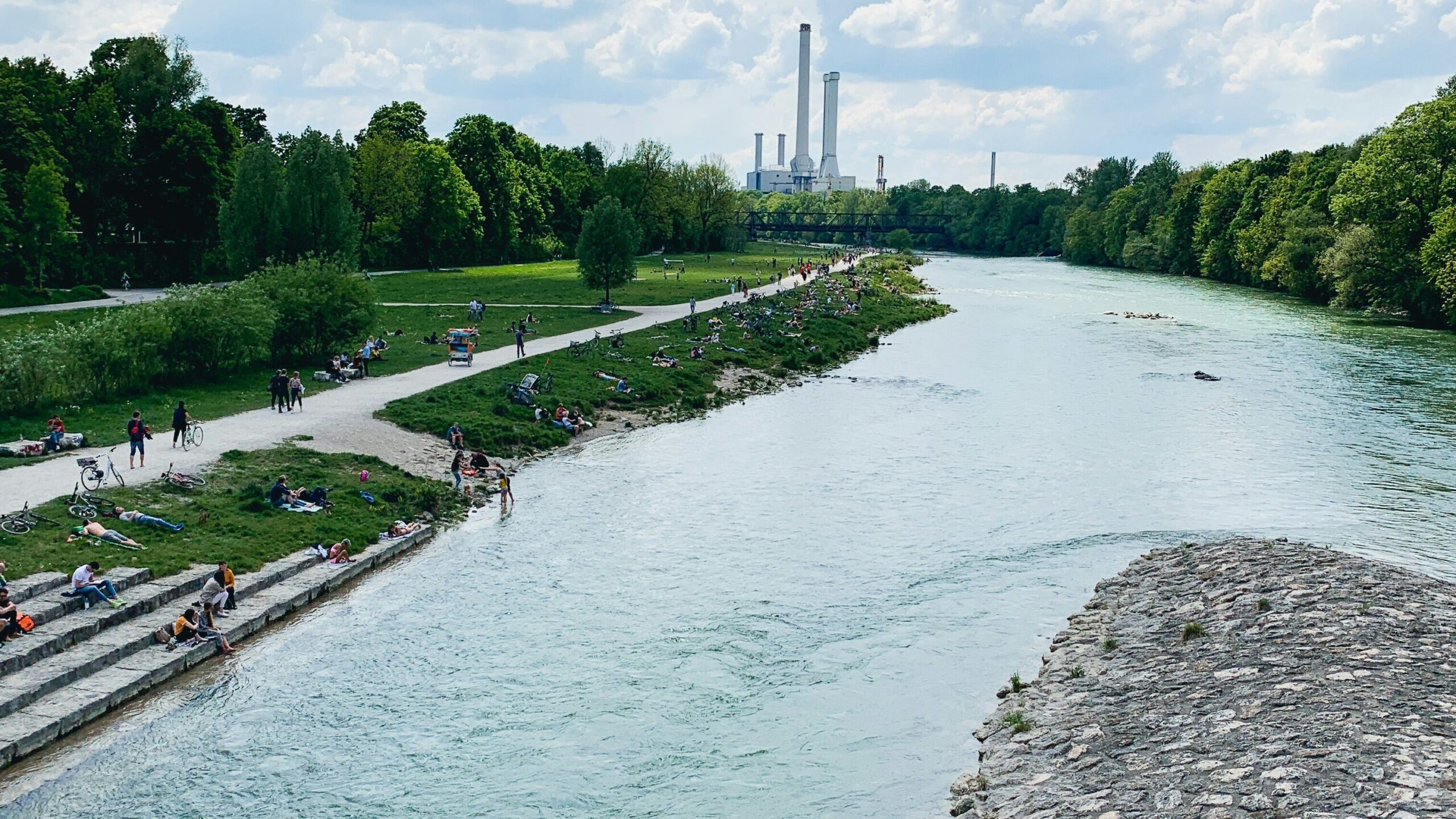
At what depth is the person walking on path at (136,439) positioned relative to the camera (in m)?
31.3

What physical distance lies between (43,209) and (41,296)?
5.62 metres

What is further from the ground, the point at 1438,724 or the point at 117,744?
the point at 1438,724

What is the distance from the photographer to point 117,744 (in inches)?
773

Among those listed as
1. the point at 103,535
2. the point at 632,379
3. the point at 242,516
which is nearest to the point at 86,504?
the point at 103,535

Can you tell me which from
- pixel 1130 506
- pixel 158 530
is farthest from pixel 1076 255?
pixel 158 530

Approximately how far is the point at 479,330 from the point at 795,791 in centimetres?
4596

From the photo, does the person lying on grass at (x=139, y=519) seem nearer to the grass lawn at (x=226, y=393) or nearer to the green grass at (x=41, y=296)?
A: the grass lawn at (x=226, y=393)

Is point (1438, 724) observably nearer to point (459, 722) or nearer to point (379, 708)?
point (459, 722)

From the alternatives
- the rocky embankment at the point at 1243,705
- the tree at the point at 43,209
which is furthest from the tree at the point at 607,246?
the rocky embankment at the point at 1243,705

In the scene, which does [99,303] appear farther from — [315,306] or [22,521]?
[22,521]

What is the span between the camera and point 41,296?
221 ft

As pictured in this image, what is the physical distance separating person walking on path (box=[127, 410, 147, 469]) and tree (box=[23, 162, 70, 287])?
45.5 metres

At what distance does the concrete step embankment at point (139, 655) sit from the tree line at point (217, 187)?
32.0 metres

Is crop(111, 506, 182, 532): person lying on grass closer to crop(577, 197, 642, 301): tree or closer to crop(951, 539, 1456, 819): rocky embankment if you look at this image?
crop(951, 539, 1456, 819): rocky embankment
